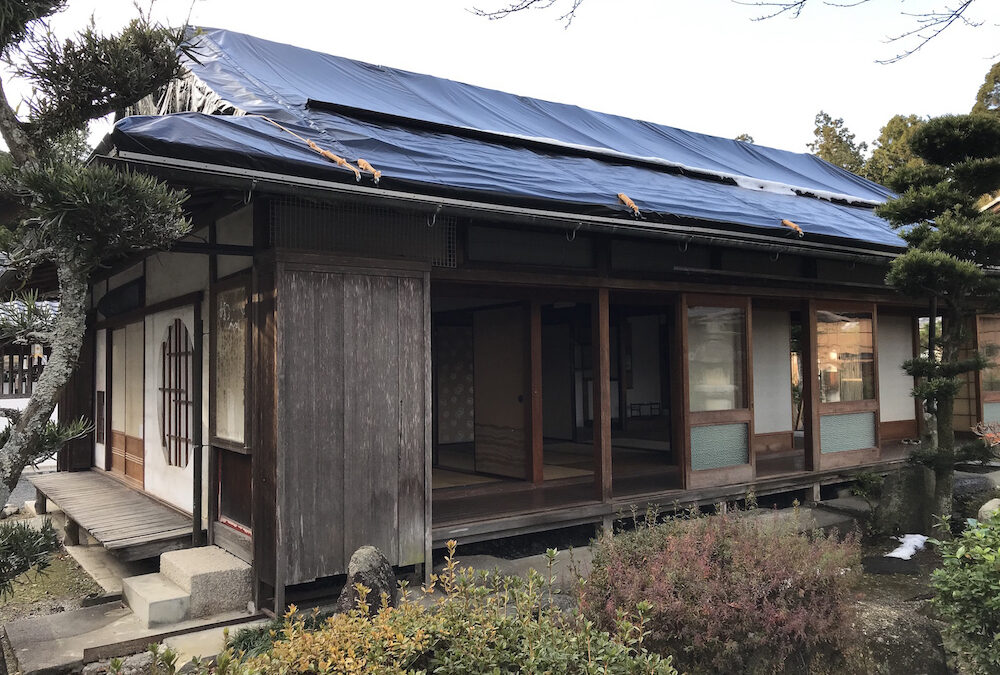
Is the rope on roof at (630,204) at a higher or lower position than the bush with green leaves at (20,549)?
higher

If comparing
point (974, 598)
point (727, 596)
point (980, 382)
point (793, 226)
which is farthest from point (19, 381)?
point (980, 382)

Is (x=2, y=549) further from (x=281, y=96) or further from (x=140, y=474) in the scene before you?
(x=140, y=474)

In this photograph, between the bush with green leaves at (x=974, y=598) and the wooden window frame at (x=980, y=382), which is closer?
the bush with green leaves at (x=974, y=598)

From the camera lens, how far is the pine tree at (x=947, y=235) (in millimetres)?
6805

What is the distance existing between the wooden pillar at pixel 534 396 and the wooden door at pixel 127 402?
4.19 m

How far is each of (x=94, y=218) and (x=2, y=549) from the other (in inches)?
60.6

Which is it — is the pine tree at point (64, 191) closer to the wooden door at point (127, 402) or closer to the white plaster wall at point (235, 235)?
the white plaster wall at point (235, 235)

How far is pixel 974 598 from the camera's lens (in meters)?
3.91

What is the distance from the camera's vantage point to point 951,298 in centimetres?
716

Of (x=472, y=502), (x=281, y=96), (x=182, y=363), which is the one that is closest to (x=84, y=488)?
(x=182, y=363)

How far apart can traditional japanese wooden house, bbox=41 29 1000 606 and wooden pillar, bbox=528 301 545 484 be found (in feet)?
0.09

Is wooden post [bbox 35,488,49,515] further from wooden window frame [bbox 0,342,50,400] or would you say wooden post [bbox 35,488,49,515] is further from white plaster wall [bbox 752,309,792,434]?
white plaster wall [bbox 752,309,792,434]

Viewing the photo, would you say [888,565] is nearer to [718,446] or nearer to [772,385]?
[718,446]

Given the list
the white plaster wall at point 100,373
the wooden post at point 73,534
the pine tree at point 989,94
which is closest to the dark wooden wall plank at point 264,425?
the wooden post at point 73,534
